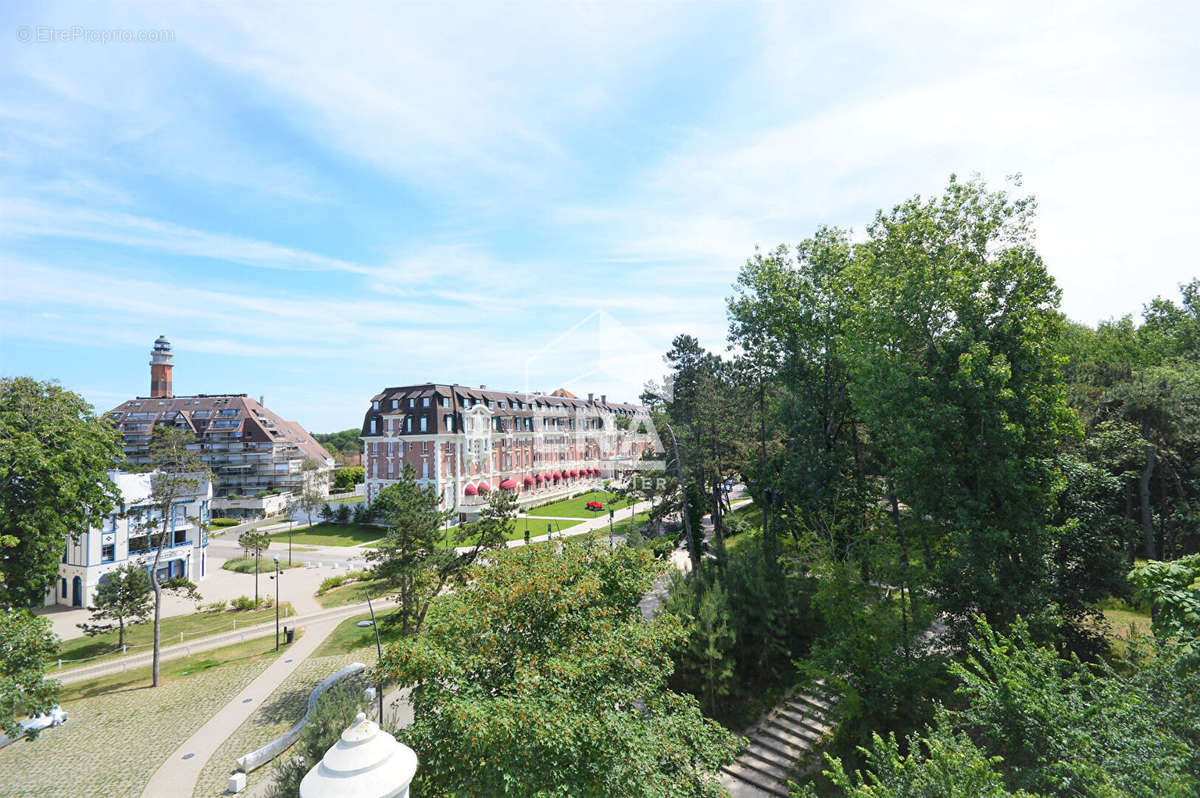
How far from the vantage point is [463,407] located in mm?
46969

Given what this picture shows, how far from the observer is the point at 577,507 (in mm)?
52812

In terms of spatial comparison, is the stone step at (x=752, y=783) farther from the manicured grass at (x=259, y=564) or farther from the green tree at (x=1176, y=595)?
the manicured grass at (x=259, y=564)

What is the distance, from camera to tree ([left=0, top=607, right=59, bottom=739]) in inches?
478

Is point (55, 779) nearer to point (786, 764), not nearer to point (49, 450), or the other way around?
point (49, 450)

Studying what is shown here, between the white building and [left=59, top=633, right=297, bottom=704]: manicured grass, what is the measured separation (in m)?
7.15

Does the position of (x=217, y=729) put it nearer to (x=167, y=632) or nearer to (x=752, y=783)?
(x=167, y=632)

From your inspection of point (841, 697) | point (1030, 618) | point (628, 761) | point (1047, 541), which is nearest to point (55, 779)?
point (628, 761)

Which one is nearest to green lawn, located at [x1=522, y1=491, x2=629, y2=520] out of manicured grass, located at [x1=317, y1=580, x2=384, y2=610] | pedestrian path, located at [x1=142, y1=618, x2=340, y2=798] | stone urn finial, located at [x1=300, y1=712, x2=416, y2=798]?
manicured grass, located at [x1=317, y1=580, x2=384, y2=610]

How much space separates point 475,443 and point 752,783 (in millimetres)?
38012

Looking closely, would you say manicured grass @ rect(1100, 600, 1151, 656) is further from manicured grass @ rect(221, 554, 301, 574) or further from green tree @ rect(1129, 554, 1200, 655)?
manicured grass @ rect(221, 554, 301, 574)

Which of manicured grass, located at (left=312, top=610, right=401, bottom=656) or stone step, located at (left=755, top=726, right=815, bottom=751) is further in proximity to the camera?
manicured grass, located at (left=312, top=610, right=401, bottom=656)

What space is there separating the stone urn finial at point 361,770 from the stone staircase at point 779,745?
1277 cm

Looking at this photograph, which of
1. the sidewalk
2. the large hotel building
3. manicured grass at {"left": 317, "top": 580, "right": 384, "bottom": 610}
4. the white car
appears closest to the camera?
the white car

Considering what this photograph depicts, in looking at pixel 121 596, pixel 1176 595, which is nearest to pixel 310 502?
pixel 121 596
